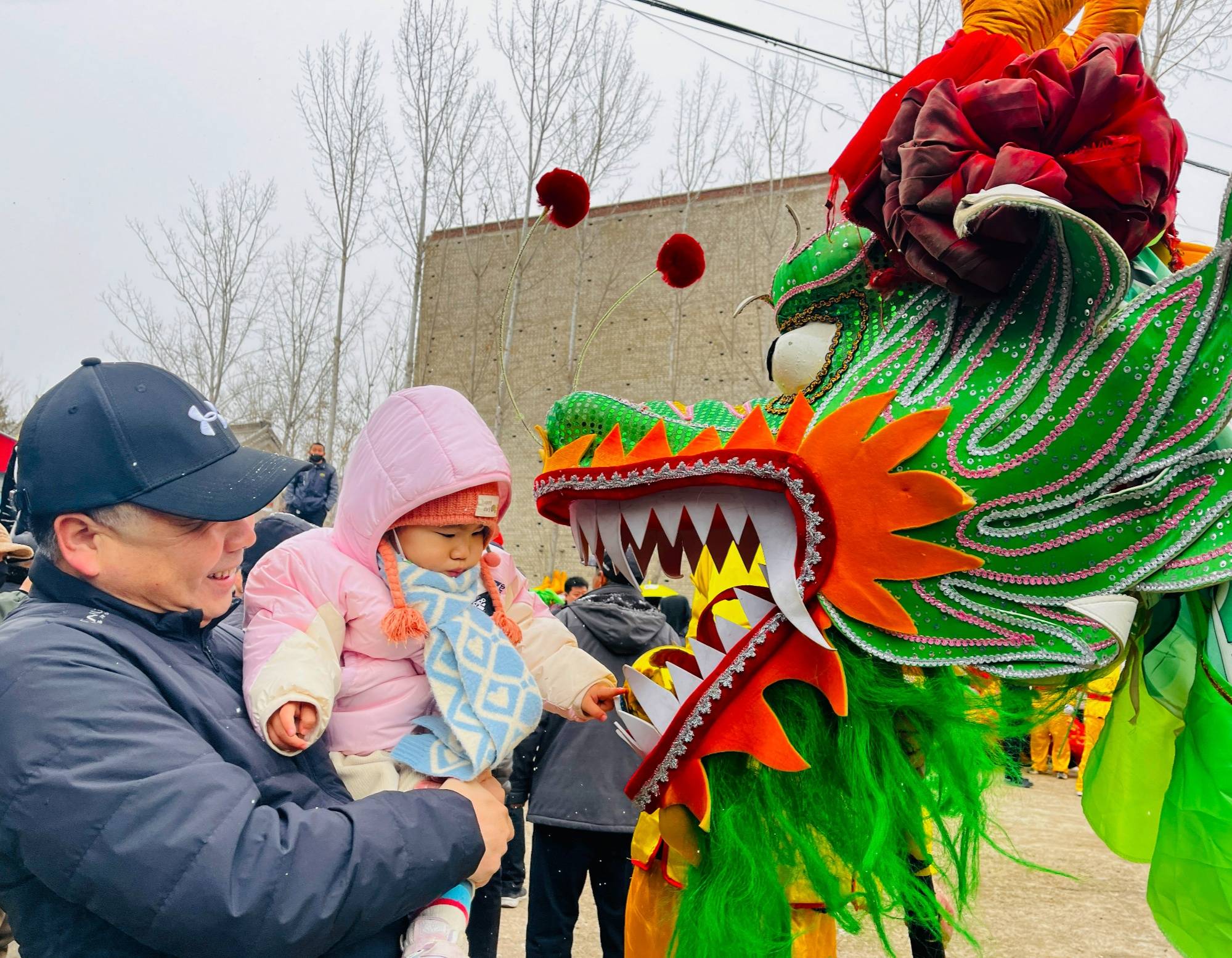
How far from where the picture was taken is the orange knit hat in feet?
5.39

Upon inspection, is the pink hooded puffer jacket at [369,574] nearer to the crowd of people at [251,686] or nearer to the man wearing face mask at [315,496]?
the crowd of people at [251,686]

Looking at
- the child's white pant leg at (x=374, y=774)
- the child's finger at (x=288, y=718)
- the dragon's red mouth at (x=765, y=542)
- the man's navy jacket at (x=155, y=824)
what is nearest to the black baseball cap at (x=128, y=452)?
the man's navy jacket at (x=155, y=824)

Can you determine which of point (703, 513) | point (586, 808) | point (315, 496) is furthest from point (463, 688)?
point (315, 496)

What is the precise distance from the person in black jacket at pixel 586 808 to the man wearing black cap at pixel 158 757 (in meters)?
1.66

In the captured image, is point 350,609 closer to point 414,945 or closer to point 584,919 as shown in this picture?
point 414,945

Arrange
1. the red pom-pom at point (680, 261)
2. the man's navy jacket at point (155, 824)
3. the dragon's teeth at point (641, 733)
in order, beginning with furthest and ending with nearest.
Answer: the red pom-pom at point (680, 261) → the dragon's teeth at point (641, 733) → the man's navy jacket at point (155, 824)

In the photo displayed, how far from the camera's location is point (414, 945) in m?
1.32

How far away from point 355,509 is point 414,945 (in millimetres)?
746

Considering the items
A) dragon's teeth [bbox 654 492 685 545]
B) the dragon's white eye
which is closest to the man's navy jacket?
dragon's teeth [bbox 654 492 685 545]

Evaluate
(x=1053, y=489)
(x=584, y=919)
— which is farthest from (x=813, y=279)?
(x=584, y=919)

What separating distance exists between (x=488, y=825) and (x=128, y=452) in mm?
676

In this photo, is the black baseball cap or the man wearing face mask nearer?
the black baseball cap

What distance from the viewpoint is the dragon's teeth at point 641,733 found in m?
1.69

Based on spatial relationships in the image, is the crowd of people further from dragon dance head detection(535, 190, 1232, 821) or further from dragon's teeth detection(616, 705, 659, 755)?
dragon dance head detection(535, 190, 1232, 821)
